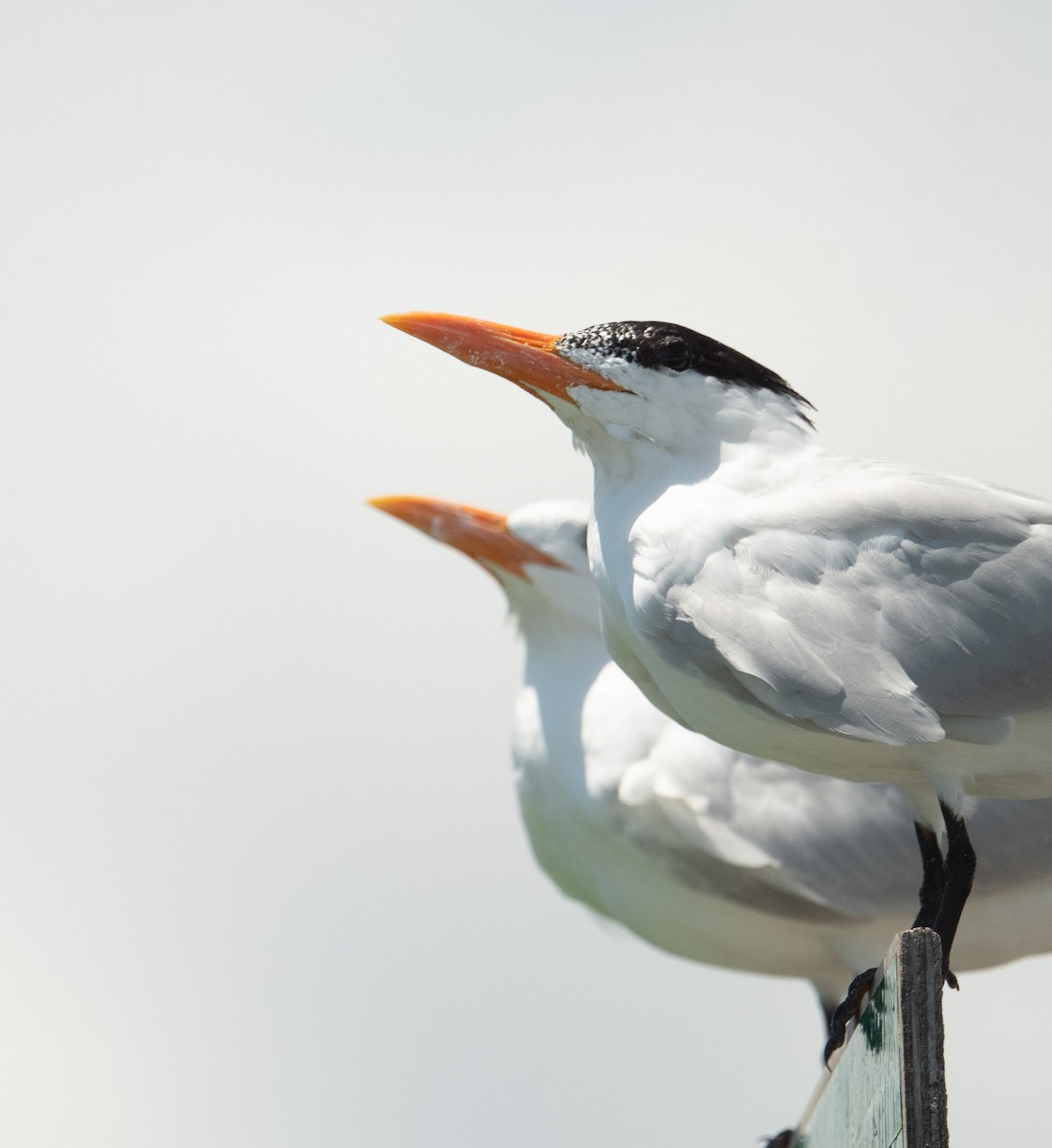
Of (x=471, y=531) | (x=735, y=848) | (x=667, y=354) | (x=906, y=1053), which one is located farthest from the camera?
(x=471, y=531)

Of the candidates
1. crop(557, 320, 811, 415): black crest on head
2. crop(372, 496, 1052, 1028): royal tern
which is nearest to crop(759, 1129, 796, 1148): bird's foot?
crop(372, 496, 1052, 1028): royal tern

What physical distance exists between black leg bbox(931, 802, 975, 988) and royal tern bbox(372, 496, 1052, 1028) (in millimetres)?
1778

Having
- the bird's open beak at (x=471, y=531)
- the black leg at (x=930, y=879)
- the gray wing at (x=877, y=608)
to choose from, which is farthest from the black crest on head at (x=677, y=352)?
the bird's open beak at (x=471, y=531)

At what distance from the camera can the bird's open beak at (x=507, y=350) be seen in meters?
4.30

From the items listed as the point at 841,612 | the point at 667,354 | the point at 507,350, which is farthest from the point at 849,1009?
the point at 507,350

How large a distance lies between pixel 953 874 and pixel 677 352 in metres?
1.33

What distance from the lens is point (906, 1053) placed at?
258 cm

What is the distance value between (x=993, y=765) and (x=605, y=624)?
0.90 meters

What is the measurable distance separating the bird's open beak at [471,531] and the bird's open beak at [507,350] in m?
2.82

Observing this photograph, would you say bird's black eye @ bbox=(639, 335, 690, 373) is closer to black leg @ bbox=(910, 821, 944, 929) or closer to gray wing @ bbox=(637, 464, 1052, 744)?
gray wing @ bbox=(637, 464, 1052, 744)

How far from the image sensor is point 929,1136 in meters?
2.52

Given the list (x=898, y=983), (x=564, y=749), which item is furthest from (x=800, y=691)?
(x=564, y=749)

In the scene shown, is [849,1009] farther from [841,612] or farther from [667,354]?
[667,354]

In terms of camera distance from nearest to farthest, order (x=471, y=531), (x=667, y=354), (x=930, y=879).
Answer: (x=930, y=879) → (x=667, y=354) → (x=471, y=531)
